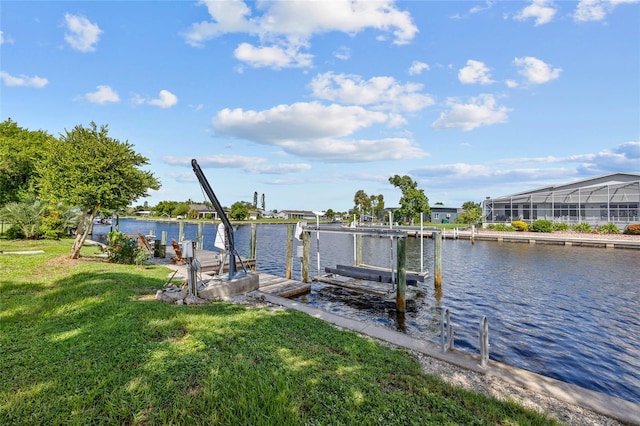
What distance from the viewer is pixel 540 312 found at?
1161cm

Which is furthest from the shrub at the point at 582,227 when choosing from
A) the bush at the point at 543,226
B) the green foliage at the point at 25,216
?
the green foliage at the point at 25,216

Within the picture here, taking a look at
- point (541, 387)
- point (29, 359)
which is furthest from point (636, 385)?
point (29, 359)

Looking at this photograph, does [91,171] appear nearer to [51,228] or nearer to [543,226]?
[51,228]

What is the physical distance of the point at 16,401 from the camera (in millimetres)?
3500

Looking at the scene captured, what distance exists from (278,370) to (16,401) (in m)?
3.09

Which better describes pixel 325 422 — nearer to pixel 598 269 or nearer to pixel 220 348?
pixel 220 348

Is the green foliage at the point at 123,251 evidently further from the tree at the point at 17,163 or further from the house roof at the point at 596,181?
the house roof at the point at 596,181

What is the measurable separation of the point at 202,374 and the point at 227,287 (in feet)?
18.7

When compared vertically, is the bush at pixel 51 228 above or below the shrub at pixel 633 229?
above

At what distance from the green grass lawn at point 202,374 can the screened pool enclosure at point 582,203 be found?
5065cm

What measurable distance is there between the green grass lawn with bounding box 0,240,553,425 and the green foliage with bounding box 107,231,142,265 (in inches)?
264

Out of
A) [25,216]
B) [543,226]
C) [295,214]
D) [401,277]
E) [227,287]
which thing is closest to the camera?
[227,287]

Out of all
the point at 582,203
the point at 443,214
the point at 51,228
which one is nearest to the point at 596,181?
the point at 582,203

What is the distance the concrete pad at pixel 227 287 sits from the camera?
9.24 m
